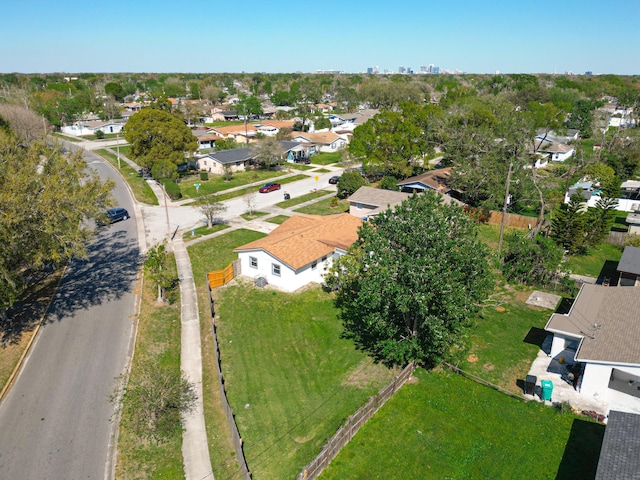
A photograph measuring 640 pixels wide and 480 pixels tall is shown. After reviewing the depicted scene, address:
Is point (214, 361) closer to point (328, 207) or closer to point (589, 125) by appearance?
point (328, 207)

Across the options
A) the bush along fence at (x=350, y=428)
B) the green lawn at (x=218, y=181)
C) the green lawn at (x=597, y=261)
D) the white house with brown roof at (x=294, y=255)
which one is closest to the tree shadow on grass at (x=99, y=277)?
the white house with brown roof at (x=294, y=255)

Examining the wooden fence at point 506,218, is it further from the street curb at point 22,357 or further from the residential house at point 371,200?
the street curb at point 22,357

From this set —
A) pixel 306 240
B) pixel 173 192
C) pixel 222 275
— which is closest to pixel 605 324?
pixel 306 240

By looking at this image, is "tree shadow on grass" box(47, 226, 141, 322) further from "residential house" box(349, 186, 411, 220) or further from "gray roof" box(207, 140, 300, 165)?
"gray roof" box(207, 140, 300, 165)

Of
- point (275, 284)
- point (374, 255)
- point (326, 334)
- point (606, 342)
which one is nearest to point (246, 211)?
point (275, 284)

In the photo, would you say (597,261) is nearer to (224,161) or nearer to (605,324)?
(605,324)

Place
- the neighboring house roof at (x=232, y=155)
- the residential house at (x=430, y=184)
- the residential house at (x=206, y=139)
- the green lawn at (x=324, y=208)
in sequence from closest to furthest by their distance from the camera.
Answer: the green lawn at (x=324, y=208) → the residential house at (x=430, y=184) → the neighboring house roof at (x=232, y=155) → the residential house at (x=206, y=139)
